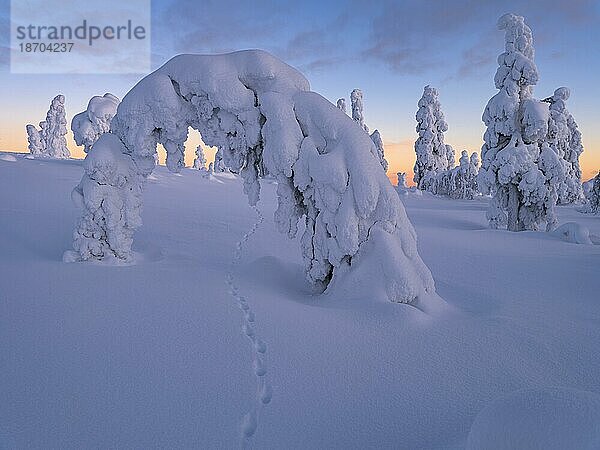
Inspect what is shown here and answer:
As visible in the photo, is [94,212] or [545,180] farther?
[545,180]

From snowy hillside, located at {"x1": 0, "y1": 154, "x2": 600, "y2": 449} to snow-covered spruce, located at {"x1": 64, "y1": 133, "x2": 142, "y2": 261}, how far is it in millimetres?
594

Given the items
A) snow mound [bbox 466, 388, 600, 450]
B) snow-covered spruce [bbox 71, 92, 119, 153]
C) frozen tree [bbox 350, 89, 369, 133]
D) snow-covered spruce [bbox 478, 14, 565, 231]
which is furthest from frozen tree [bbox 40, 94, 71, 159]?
snow mound [bbox 466, 388, 600, 450]

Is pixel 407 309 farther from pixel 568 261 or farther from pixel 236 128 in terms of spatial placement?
pixel 568 261

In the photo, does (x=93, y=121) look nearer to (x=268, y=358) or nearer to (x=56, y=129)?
(x=56, y=129)

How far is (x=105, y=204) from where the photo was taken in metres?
8.02

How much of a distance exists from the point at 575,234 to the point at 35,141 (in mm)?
53956

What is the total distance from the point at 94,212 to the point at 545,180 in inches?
724

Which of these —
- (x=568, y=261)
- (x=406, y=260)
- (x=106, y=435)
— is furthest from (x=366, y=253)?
(x=568, y=261)

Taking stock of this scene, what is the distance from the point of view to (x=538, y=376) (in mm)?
4352

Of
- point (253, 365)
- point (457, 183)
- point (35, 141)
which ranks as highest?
point (35, 141)

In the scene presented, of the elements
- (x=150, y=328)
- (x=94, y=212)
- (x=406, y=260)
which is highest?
(x=94, y=212)

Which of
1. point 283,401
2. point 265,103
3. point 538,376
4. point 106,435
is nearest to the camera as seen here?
point 106,435

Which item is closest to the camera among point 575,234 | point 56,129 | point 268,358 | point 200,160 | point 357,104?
point 268,358

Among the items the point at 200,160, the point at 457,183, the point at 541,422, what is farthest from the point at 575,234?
the point at 200,160
